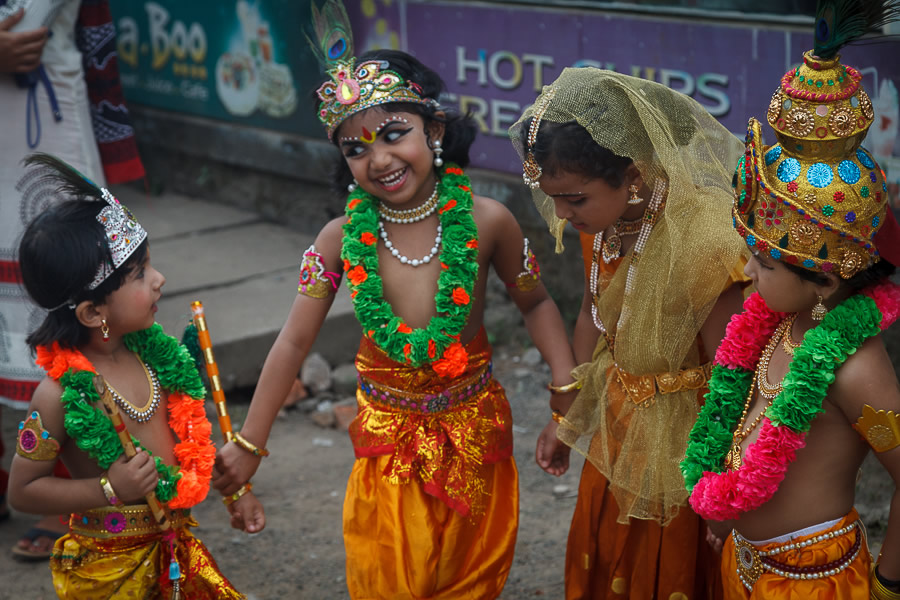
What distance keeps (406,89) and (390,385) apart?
2.98ft

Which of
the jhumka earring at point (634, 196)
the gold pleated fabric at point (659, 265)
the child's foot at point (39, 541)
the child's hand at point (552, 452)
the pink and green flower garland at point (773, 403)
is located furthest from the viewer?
the child's foot at point (39, 541)

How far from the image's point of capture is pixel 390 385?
310cm

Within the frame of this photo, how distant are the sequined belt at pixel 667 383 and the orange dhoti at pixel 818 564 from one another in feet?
1.73

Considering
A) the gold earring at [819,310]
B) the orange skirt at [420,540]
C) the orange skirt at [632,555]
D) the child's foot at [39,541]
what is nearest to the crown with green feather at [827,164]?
the gold earring at [819,310]

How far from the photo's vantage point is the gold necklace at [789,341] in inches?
92.9

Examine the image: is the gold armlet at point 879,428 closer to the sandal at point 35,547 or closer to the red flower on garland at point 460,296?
the red flower on garland at point 460,296

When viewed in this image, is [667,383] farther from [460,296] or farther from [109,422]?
[109,422]

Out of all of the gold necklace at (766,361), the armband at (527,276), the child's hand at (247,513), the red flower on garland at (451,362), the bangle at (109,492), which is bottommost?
the child's hand at (247,513)

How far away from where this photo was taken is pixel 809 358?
2232mm

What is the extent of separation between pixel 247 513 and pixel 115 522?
39cm

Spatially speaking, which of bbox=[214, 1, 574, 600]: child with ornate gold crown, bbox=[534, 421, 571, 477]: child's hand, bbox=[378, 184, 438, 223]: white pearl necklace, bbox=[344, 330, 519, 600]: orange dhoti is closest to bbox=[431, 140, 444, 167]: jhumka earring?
bbox=[214, 1, 574, 600]: child with ornate gold crown

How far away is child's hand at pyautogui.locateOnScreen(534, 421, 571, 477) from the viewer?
125 inches

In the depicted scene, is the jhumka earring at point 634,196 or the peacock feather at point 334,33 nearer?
the jhumka earring at point 634,196

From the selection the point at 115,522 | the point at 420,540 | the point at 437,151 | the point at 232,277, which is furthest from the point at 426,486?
the point at 232,277
